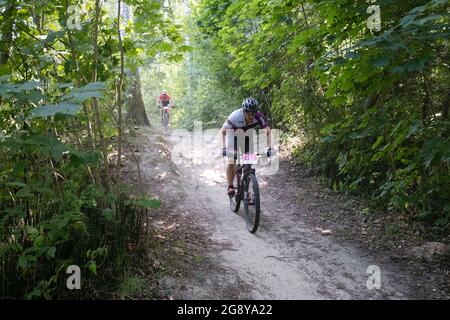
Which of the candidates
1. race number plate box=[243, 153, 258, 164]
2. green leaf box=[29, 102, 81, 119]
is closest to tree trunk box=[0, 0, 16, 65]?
green leaf box=[29, 102, 81, 119]

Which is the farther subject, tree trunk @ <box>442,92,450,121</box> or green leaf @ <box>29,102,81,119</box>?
tree trunk @ <box>442,92,450,121</box>

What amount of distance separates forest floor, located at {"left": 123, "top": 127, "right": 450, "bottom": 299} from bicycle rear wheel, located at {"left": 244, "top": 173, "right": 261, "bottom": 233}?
0.55ft

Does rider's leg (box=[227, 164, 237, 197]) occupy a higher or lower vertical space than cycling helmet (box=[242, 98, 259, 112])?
lower

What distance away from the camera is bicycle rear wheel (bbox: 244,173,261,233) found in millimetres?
6184

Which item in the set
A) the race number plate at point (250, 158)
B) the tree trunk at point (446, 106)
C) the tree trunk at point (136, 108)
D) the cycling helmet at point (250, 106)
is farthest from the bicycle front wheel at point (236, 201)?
the tree trunk at point (136, 108)

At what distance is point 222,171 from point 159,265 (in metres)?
6.01

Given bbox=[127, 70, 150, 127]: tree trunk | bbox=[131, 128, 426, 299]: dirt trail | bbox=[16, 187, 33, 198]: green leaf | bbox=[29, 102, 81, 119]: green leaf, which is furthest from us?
bbox=[127, 70, 150, 127]: tree trunk

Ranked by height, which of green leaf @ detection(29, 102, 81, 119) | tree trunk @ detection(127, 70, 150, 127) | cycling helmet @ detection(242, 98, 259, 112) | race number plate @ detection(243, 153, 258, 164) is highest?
tree trunk @ detection(127, 70, 150, 127)

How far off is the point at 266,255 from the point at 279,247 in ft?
1.32

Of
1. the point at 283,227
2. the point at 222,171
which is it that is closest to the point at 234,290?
the point at 283,227

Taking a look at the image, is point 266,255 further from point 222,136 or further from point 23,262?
point 23,262

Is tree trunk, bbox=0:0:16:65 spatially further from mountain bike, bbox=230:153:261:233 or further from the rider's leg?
the rider's leg

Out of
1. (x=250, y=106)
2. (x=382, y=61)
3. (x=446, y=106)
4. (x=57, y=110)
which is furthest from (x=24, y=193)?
(x=446, y=106)

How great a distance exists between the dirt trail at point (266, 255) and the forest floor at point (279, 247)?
13 millimetres
